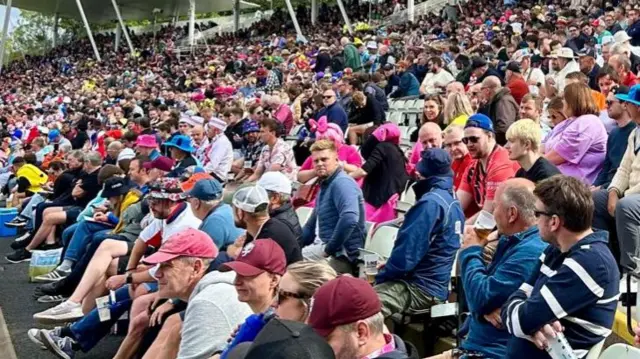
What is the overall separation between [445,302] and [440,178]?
71 centimetres

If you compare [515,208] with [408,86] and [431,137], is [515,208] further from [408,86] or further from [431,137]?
[408,86]

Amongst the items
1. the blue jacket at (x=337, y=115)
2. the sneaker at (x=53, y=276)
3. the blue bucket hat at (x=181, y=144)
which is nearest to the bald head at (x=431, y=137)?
the blue bucket hat at (x=181, y=144)

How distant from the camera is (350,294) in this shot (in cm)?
256

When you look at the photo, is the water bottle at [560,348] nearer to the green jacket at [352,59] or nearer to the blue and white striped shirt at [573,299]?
the blue and white striped shirt at [573,299]

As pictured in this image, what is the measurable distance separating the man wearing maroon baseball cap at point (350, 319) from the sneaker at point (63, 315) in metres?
3.96

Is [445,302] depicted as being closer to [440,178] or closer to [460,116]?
[440,178]

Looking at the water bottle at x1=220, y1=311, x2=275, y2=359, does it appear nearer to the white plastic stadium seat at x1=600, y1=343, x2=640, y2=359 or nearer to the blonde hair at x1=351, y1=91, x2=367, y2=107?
the white plastic stadium seat at x1=600, y1=343, x2=640, y2=359

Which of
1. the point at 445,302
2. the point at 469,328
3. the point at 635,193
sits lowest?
the point at 445,302

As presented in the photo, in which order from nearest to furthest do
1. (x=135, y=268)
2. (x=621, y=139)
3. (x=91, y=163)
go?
(x=621, y=139) → (x=135, y=268) → (x=91, y=163)

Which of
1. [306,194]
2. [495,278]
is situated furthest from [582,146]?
[495,278]

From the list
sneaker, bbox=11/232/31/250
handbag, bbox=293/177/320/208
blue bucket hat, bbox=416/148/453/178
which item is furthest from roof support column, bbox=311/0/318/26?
blue bucket hat, bbox=416/148/453/178

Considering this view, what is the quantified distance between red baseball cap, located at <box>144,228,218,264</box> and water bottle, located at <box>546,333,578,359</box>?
2.09 m

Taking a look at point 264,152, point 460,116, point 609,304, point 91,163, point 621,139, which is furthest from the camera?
point 91,163

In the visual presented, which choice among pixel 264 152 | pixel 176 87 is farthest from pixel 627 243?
pixel 176 87
